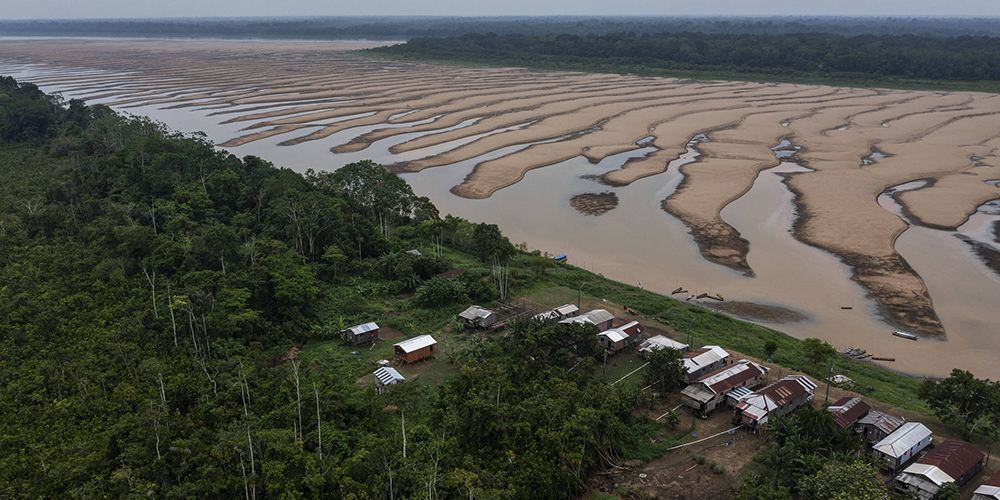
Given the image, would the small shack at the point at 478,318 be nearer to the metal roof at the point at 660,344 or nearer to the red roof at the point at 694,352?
the metal roof at the point at 660,344

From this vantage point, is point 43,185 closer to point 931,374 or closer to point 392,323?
point 392,323

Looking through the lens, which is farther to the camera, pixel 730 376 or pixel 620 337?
pixel 620 337

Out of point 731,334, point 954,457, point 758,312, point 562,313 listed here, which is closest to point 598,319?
point 562,313

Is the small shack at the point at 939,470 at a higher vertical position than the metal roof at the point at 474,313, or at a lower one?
lower

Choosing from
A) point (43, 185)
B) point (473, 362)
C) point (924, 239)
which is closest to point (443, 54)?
point (43, 185)

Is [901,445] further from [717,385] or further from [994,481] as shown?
[717,385]

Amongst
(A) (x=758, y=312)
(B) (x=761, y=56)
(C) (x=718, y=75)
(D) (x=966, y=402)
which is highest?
(B) (x=761, y=56)

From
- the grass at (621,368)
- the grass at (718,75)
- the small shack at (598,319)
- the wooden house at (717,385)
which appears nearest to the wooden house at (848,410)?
the wooden house at (717,385)
